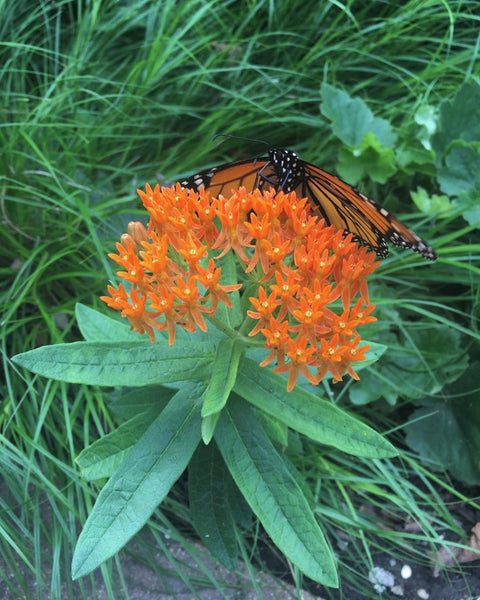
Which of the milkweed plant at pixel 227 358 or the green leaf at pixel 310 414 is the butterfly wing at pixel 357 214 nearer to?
the milkweed plant at pixel 227 358

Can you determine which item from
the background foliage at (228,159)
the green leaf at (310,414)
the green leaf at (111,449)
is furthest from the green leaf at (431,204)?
the green leaf at (111,449)

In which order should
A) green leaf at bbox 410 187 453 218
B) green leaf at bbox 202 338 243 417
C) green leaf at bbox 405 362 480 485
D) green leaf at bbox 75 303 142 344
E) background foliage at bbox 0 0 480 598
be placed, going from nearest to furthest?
green leaf at bbox 202 338 243 417 < green leaf at bbox 75 303 142 344 < background foliage at bbox 0 0 480 598 < green leaf at bbox 405 362 480 485 < green leaf at bbox 410 187 453 218

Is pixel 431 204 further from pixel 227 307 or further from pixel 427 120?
pixel 227 307

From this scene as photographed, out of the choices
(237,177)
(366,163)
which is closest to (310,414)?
(237,177)

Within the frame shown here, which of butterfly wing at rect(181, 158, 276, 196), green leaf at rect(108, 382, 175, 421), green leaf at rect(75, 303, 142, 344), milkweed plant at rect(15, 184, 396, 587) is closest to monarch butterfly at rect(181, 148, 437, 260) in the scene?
butterfly wing at rect(181, 158, 276, 196)

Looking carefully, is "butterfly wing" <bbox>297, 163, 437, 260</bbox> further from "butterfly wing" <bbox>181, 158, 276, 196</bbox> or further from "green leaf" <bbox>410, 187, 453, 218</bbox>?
"green leaf" <bbox>410, 187, 453, 218</bbox>

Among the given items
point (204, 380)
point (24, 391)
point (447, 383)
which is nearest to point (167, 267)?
point (204, 380)
